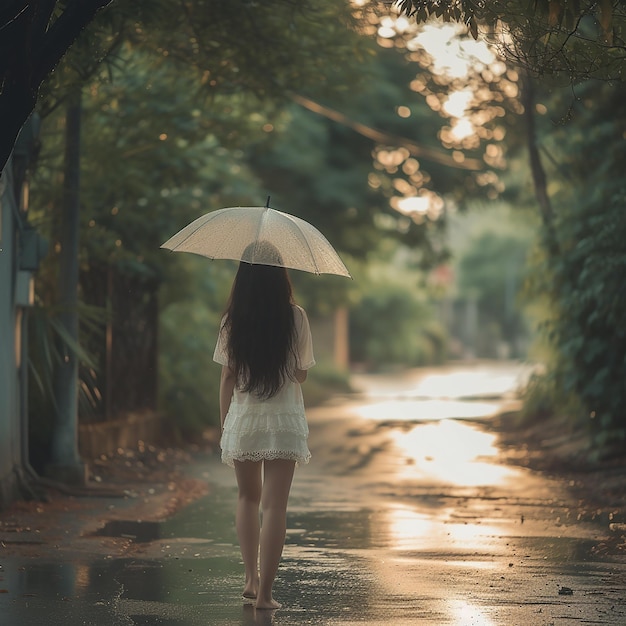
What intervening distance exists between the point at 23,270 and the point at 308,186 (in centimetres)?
1762

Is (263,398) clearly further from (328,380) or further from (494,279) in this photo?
(494,279)

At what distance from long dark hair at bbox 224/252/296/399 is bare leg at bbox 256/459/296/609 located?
0.41m

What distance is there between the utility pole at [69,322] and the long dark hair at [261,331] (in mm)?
5498

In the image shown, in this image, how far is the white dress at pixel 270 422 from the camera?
7059 millimetres

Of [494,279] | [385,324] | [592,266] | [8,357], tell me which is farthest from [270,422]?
[494,279]

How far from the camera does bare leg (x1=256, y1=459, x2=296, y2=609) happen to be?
22.9ft

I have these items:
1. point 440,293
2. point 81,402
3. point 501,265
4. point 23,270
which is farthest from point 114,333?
point 501,265

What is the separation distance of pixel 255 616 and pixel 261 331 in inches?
57.1

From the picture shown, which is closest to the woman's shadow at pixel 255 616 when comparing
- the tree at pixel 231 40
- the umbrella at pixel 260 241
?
the umbrella at pixel 260 241

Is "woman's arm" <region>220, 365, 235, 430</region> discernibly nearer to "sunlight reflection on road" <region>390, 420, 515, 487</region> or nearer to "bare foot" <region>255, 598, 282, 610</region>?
"bare foot" <region>255, 598, 282, 610</region>

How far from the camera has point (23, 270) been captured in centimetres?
1162

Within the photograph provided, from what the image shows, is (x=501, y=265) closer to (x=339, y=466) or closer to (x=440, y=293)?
(x=440, y=293)

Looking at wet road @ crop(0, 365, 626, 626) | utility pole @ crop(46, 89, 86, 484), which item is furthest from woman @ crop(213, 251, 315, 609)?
utility pole @ crop(46, 89, 86, 484)

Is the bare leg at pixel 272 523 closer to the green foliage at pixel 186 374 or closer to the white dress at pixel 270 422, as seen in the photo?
the white dress at pixel 270 422
